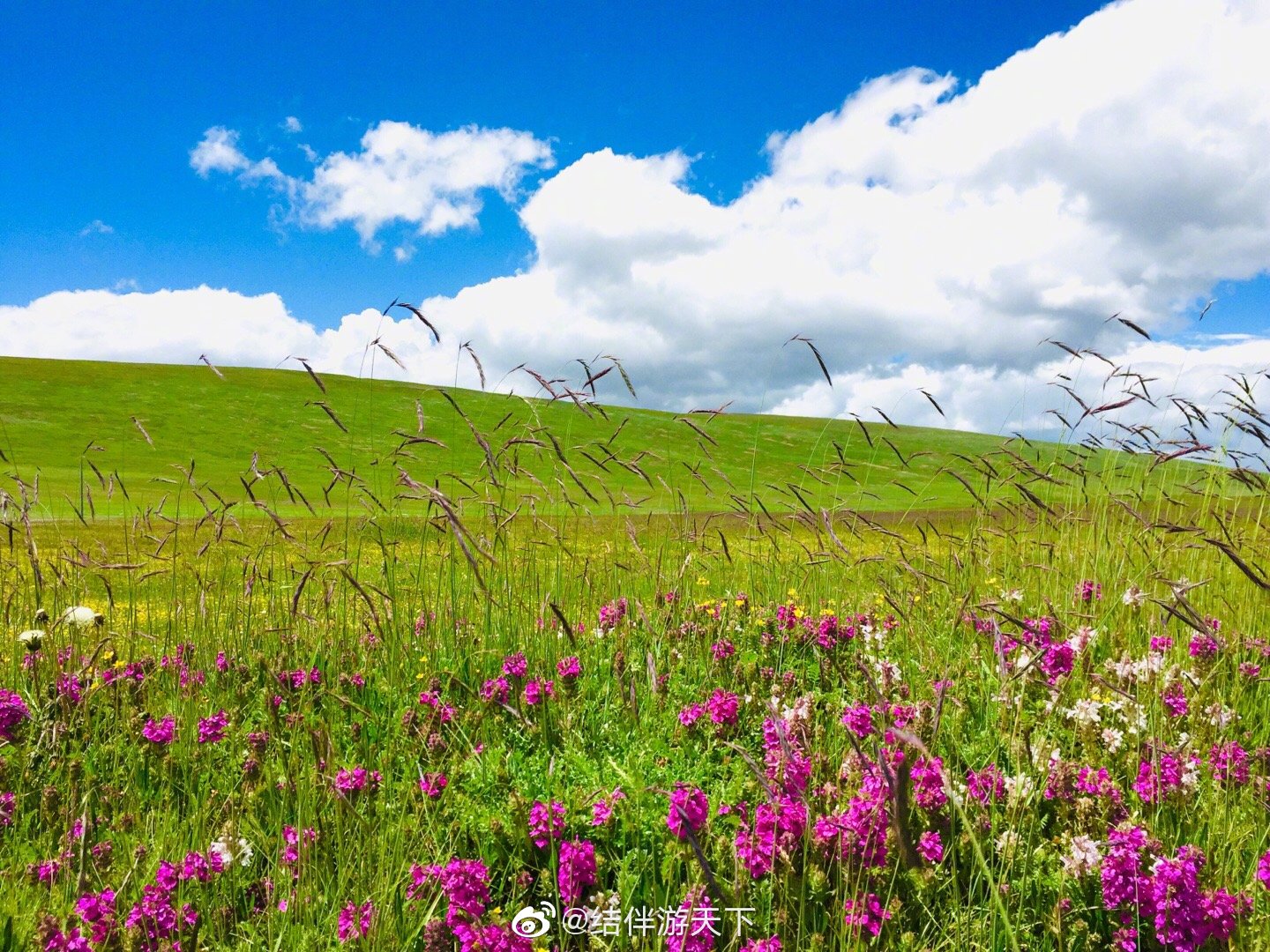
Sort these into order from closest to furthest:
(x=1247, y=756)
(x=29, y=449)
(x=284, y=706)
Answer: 1. (x=1247, y=756)
2. (x=284, y=706)
3. (x=29, y=449)

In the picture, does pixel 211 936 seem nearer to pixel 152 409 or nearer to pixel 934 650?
pixel 934 650

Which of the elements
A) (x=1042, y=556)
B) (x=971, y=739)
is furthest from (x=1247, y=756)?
(x=1042, y=556)

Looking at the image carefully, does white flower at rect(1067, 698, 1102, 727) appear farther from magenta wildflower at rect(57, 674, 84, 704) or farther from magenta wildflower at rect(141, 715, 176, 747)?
magenta wildflower at rect(57, 674, 84, 704)

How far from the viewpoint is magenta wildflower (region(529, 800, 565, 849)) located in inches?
88.2

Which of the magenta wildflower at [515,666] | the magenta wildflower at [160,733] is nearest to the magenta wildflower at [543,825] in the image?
the magenta wildflower at [515,666]

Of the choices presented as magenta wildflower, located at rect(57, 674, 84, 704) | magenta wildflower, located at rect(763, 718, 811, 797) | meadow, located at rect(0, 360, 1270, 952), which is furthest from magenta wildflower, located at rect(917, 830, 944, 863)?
magenta wildflower, located at rect(57, 674, 84, 704)

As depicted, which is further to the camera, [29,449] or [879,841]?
[29,449]

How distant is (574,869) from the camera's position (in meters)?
2.12

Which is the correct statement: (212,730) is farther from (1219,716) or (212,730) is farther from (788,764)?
(1219,716)

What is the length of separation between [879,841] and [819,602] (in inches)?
124

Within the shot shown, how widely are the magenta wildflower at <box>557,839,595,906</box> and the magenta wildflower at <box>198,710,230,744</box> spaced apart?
1.77m

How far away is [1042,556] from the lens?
5812 millimetres

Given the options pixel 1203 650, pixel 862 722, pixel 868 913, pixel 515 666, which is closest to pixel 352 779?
pixel 515 666

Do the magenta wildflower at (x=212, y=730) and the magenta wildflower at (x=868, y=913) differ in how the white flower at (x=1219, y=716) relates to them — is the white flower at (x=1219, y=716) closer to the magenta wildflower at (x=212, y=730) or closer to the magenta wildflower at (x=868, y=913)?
the magenta wildflower at (x=868, y=913)
